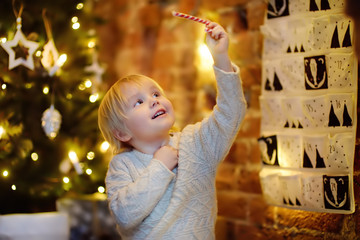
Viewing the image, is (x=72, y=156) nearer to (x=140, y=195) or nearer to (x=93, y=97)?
(x=93, y=97)

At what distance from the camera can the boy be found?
1.09m

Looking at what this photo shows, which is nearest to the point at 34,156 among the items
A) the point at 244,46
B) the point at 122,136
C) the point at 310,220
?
the point at 122,136

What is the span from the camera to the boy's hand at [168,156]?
45.4 inches

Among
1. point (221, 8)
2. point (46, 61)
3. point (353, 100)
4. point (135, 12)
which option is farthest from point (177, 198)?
point (135, 12)

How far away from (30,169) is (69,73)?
406 millimetres

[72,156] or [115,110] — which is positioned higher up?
[115,110]

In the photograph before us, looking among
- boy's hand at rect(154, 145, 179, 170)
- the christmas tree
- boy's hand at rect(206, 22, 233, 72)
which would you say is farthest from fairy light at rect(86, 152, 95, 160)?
boy's hand at rect(206, 22, 233, 72)

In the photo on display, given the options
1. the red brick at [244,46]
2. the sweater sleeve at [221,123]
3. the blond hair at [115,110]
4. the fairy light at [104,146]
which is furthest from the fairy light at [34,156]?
the red brick at [244,46]

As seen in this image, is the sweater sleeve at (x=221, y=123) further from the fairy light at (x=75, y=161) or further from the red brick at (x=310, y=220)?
the fairy light at (x=75, y=161)

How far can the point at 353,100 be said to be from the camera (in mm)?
1142

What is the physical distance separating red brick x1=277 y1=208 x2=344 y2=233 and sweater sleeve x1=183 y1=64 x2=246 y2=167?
1.18ft

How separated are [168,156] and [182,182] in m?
0.08

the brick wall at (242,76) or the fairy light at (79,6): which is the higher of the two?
the fairy light at (79,6)

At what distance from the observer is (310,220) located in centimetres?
129
